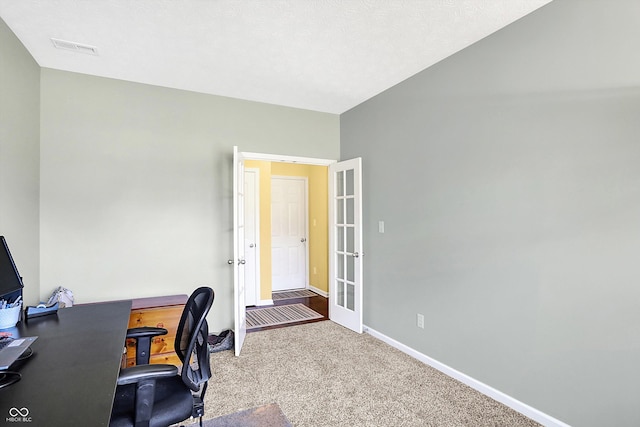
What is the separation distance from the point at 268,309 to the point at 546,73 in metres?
4.29

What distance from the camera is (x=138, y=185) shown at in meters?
3.34

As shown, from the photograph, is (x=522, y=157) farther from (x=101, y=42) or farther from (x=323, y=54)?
(x=101, y=42)

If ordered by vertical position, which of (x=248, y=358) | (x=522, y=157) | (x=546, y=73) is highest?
(x=546, y=73)

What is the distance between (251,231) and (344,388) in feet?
9.83

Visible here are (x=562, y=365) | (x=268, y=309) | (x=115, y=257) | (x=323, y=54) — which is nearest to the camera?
(x=562, y=365)

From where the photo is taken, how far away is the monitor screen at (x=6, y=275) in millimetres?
1766

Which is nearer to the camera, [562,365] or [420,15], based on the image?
[562,365]

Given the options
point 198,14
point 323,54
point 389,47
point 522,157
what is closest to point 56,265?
point 198,14

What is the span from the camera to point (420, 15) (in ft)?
7.27

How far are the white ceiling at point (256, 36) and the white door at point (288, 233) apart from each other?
286 centimetres

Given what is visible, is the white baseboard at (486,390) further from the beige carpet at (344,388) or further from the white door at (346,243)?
the white door at (346,243)

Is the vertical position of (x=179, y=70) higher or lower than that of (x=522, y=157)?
higher

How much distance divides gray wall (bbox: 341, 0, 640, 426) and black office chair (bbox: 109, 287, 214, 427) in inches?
81.4

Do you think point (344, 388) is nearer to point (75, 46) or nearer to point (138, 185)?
point (138, 185)
